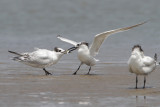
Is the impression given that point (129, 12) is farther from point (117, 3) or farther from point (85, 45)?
point (85, 45)

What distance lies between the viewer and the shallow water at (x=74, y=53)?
1000cm

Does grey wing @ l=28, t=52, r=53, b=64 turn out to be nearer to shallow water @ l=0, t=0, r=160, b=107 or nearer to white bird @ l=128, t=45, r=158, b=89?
shallow water @ l=0, t=0, r=160, b=107

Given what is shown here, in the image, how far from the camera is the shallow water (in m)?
10.0

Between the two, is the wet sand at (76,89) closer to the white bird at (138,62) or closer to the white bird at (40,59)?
the white bird at (40,59)

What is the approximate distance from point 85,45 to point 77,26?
10.4 m

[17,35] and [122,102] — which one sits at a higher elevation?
[17,35]

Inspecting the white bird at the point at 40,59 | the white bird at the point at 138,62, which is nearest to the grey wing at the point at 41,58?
the white bird at the point at 40,59

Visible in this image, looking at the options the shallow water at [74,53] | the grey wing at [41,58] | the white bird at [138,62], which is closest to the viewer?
the shallow water at [74,53]

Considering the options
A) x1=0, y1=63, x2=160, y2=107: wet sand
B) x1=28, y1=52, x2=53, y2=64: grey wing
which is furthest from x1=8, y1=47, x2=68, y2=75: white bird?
x1=0, y1=63, x2=160, y2=107: wet sand

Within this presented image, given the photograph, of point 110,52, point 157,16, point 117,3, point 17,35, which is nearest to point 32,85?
point 110,52

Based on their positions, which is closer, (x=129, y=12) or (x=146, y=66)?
(x=146, y=66)

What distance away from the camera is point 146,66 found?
36.7 feet

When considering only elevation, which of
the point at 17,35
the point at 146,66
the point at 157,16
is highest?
the point at 157,16

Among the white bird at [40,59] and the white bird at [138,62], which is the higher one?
the white bird at [40,59]
